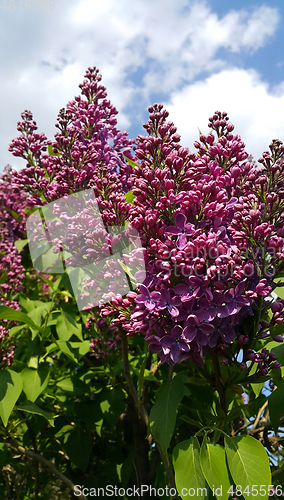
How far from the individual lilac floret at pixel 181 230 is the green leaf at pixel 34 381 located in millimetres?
1360

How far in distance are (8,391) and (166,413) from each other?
3.06 ft

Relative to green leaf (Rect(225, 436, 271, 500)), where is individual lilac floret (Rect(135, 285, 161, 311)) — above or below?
above

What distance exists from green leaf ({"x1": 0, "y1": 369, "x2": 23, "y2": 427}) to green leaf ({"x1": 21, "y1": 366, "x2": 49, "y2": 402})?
0.44ft

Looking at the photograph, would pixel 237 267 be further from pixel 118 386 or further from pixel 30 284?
pixel 30 284

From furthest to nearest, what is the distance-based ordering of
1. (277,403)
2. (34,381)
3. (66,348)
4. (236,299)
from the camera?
(66,348)
(34,381)
(277,403)
(236,299)

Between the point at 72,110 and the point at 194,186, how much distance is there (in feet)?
4.55

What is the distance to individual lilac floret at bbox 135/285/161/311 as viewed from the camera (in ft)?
4.63

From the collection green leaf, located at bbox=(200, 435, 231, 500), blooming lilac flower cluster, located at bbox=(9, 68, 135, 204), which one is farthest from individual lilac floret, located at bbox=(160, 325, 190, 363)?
blooming lilac flower cluster, located at bbox=(9, 68, 135, 204)

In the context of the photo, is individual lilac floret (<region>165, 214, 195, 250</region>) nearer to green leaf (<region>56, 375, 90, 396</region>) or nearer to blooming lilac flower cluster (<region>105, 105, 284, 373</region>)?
blooming lilac flower cluster (<region>105, 105, 284, 373</region>)

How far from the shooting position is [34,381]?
2.32 m

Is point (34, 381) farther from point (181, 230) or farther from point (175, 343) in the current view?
point (181, 230)

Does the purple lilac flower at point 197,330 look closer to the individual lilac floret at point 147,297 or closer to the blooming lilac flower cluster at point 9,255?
the individual lilac floret at point 147,297

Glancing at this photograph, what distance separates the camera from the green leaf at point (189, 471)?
1.41m

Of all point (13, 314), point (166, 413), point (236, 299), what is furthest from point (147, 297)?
point (13, 314)
